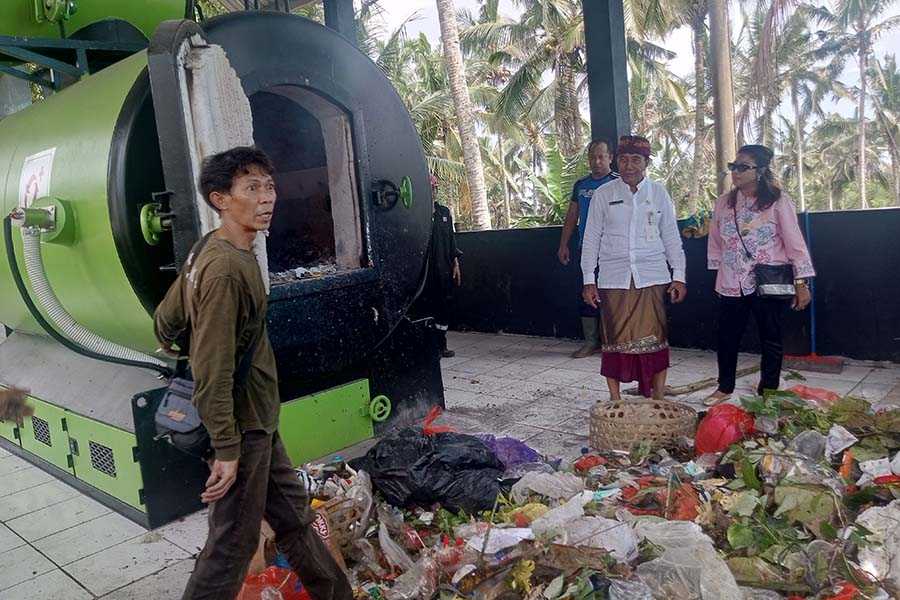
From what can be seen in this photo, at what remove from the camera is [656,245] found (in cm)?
404

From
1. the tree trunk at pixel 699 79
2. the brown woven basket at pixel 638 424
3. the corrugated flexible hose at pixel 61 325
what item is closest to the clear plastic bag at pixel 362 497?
the corrugated flexible hose at pixel 61 325

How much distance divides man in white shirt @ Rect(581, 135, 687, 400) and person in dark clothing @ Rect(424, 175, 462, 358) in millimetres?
1031

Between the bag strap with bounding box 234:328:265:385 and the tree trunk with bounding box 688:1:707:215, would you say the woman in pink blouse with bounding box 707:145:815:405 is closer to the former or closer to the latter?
the bag strap with bounding box 234:328:265:385

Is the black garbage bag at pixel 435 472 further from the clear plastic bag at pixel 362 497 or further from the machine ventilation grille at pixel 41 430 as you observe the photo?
the machine ventilation grille at pixel 41 430

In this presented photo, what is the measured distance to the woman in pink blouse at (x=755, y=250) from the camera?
13.0ft

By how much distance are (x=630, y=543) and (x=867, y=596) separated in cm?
69

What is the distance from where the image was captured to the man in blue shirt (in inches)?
203

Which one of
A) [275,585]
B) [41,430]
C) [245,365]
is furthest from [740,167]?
[41,430]

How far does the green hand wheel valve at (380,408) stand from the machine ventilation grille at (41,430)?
1.78 metres

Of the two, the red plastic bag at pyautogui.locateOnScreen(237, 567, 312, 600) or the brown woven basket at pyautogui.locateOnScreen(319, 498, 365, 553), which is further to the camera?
the brown woven basket at pyautogui.locateOnScreen(319, 498, 365, 553)

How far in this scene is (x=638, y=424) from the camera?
3.47m

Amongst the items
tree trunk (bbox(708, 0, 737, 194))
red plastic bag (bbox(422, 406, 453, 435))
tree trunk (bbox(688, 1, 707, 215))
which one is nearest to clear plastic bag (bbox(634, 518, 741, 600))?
red plastic bag (bbox(422, 406, 453, 435))

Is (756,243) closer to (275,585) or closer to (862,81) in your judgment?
(275,585)

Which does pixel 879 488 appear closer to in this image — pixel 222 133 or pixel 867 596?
pixel 867 596
